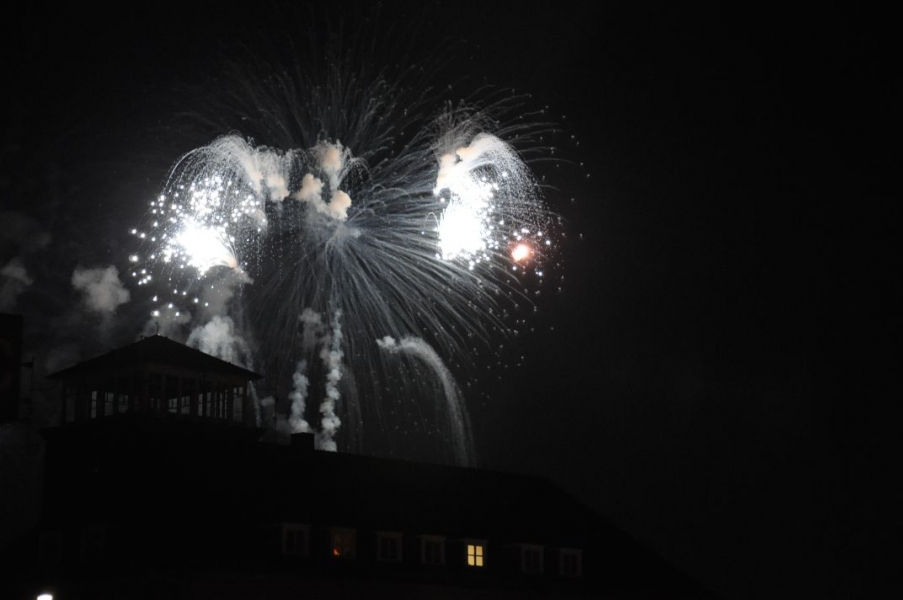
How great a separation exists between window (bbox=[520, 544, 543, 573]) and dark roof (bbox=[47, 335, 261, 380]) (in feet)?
57.2

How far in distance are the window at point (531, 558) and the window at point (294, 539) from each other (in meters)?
12.6

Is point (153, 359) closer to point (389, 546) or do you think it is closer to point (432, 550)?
point (389, 546)

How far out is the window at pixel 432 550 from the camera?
70.0 metres

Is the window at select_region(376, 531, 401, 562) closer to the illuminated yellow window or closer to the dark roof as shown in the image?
the illuminated yellow window

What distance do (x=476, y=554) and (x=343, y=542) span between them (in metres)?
7.95

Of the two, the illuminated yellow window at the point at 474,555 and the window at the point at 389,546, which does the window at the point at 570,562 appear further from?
the window at the point at 389,546

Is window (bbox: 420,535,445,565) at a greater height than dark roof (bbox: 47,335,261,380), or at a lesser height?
lesser

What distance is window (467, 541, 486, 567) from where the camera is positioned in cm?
7175

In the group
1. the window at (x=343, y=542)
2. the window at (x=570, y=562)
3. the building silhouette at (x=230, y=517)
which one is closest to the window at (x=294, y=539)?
the building silhouette at (x=230, y=517)

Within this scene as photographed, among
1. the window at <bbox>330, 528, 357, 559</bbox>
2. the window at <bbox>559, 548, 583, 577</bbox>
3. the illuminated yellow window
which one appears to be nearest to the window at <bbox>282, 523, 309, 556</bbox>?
the window at <bbox>330, 528, 357, 559</bbox>

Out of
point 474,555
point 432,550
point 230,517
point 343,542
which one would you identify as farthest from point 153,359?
point 474,555

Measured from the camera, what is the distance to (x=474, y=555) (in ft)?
236

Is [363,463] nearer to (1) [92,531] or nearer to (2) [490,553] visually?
(2) [490,553]

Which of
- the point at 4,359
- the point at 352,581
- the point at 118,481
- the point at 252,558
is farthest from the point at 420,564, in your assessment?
the point at 4,359
